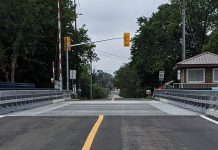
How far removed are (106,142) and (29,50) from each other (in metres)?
39.5

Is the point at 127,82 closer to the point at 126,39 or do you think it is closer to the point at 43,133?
the point at 126,39

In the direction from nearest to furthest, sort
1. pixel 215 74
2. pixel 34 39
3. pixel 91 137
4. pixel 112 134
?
pixel 91 137, pixel 112 134, pixel 215 74, pixel 34 39

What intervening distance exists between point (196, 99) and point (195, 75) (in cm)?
2202

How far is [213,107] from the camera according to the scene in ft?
62.0

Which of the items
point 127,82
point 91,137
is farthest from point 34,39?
point 127,82

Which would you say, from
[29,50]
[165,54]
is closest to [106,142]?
[29,50]

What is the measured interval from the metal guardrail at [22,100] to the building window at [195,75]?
597 inches

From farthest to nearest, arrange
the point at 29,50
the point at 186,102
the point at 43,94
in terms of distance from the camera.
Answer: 1. the point at 29,50
2. the point at 43,94
3. the point at 186,102

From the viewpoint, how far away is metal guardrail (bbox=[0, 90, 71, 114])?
2044cm

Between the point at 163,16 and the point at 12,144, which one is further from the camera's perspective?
the point at 163,16

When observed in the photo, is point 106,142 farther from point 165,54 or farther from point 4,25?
point 165,54

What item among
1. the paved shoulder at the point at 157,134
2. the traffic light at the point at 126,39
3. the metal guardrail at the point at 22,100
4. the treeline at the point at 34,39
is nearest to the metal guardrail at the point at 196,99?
the paved shoulder at the point at 157,134

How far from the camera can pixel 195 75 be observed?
142 ft

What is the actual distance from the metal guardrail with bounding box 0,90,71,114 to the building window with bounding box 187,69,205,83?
1516 cm
